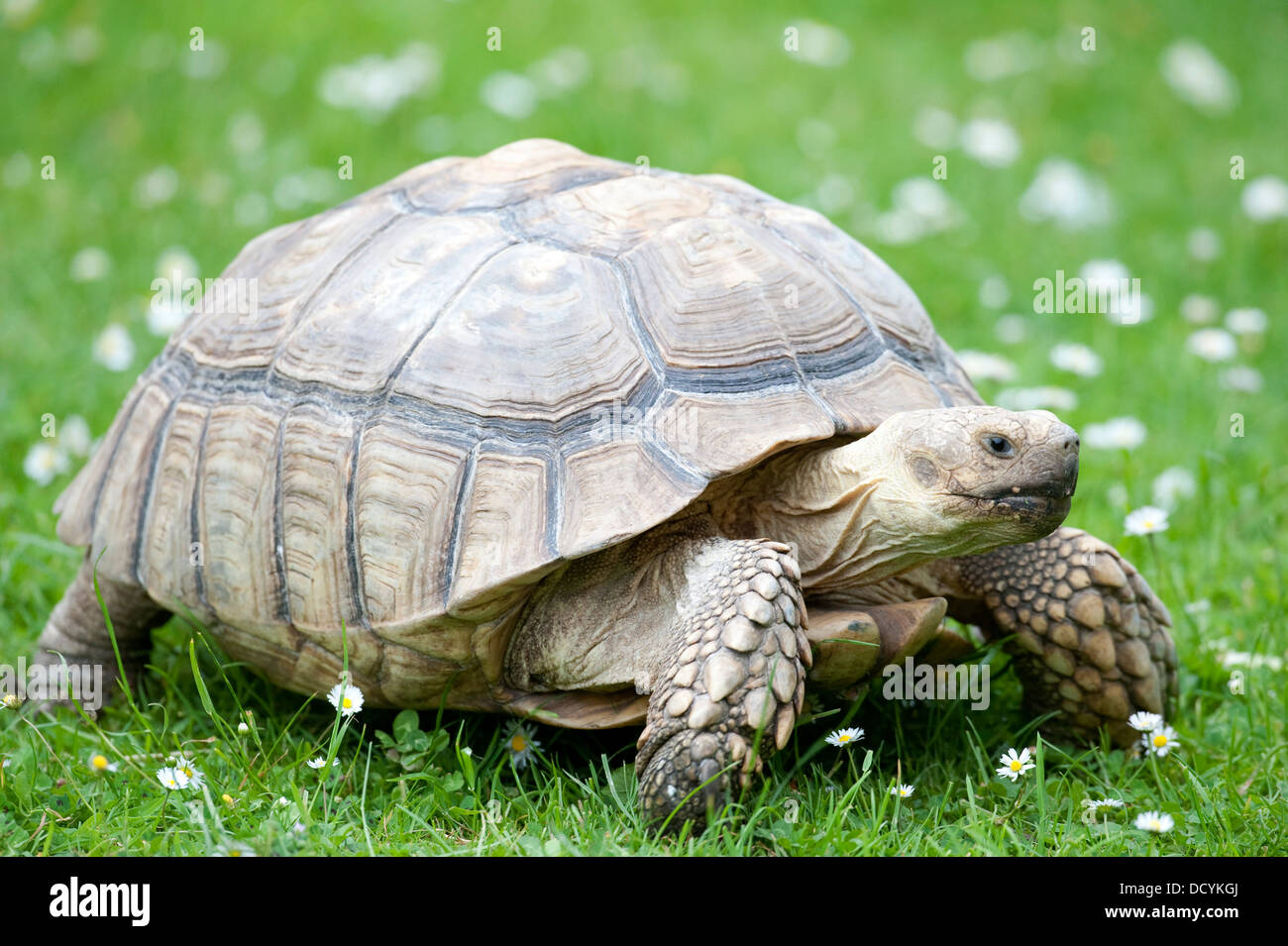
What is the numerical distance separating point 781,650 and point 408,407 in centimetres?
100

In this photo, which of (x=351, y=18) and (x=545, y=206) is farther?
(x=351, y=18)

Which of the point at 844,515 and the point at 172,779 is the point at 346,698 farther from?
the point at 844,515

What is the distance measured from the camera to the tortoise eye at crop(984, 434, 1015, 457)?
2.50m

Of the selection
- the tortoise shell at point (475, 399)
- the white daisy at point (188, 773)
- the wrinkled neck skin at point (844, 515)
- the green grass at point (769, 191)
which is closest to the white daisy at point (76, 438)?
the green grass at point (769, 191)

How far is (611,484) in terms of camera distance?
258 cm

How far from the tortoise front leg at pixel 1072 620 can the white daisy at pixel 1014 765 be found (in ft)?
0.97

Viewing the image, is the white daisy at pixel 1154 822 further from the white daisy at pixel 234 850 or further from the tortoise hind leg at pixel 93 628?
the tortoise hind leg at pixel 93 628

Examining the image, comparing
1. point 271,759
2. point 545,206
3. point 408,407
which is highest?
point 545,206

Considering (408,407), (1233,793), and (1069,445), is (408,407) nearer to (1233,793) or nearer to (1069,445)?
(1069,445)

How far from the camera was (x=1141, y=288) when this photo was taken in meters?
6.30

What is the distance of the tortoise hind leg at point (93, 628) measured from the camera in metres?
3.31

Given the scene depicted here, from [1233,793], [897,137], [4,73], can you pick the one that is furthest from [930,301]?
[4,73]

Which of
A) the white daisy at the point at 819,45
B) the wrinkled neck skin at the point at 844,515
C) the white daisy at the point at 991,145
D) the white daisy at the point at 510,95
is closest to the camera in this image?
the wrinkled neck skin at the point at 844,515

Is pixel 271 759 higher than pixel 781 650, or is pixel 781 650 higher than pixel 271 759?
pixel 781 650
